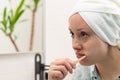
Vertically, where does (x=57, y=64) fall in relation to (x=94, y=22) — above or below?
below

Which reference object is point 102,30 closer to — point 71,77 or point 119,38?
point 119,38

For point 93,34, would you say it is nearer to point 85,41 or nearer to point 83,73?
point 85,41

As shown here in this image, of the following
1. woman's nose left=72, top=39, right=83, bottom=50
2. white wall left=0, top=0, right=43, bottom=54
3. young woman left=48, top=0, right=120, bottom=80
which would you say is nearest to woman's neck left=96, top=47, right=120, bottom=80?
young woman left=48, top=0, right=120, bottom=80

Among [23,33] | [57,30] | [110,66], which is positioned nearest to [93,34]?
[110,66]

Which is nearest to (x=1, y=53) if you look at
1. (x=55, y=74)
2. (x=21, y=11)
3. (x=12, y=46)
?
(x=12, y=46)

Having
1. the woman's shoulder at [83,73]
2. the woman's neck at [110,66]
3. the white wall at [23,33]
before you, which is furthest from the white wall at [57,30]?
the woman's neck at [110,66]

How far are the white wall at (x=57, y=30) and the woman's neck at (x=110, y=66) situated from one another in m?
0.73

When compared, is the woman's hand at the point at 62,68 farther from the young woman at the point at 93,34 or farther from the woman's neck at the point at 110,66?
the woman's neck at the point at 110,66

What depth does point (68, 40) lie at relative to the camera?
1.68 metres

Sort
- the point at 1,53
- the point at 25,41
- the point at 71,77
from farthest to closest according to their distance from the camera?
the point at 25,41
the point at 1,53
the point at 71,77

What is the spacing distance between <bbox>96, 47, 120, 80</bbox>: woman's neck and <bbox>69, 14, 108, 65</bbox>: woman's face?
5 cm

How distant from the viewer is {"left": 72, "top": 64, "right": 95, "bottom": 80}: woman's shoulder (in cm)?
94

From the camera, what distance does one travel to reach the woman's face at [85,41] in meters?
0.79

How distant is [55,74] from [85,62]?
4.1 inches
